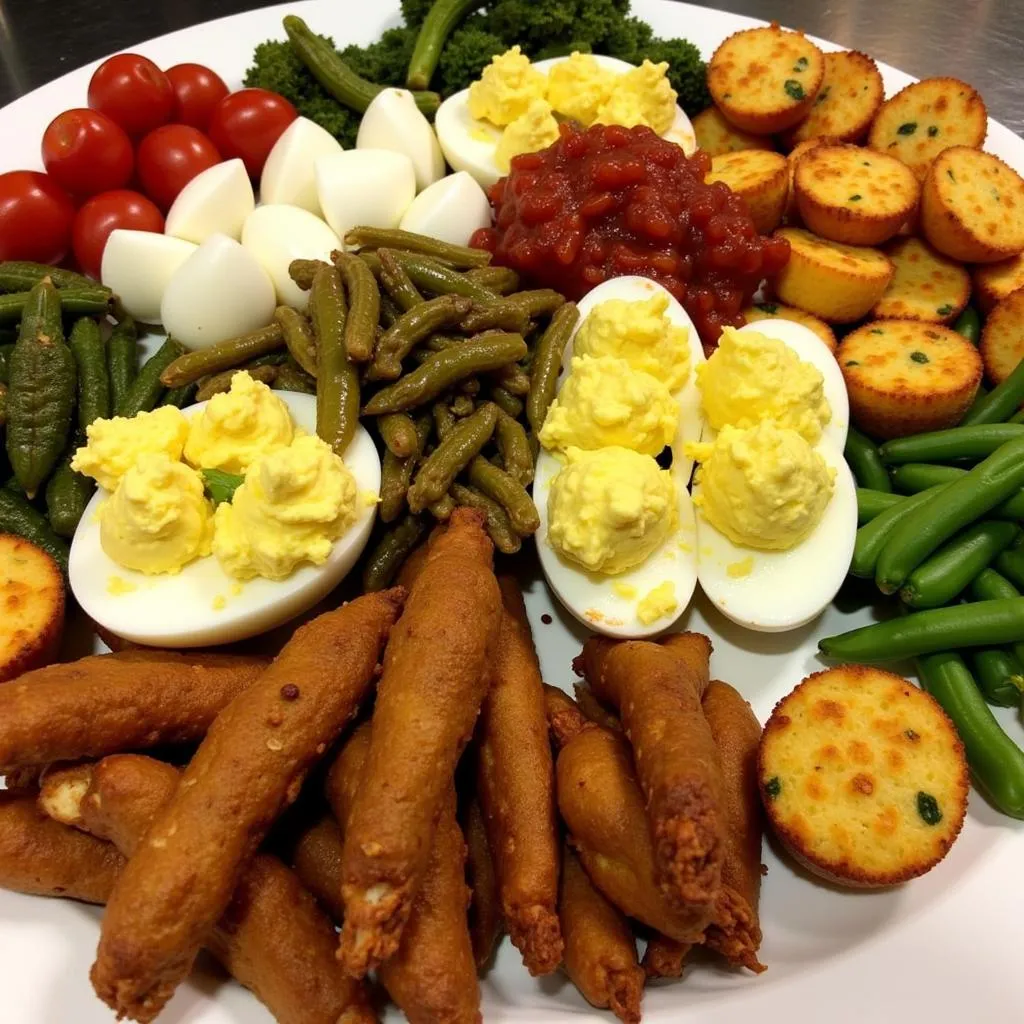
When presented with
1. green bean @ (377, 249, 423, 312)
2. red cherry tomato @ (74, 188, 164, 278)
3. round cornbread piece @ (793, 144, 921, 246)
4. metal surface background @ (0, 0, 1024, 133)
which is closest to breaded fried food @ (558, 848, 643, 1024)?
green bean @ (377, 249, 423, 312)

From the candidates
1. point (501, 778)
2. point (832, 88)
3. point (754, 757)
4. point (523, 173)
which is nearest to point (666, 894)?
point (501, 778)

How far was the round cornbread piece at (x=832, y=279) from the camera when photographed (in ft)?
10.0

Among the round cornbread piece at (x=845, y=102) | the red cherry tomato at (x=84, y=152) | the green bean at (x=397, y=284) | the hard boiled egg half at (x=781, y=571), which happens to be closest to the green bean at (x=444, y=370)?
the green bean at (x=397, y=284)

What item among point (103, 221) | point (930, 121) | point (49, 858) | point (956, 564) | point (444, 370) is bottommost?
point (956, 564)

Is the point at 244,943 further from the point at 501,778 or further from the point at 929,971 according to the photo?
the point at 929,971

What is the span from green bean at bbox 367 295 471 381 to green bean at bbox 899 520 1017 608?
1.60m

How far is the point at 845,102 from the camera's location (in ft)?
12.1

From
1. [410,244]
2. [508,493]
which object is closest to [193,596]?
[508,493]

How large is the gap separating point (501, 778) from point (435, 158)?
104 inches

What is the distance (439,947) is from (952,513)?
1821 mm

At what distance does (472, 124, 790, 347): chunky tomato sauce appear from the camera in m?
2.96

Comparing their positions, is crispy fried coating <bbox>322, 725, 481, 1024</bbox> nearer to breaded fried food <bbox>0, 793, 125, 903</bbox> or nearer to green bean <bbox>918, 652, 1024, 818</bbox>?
breaded fried food <bbox>0, 793, 125, 903</bbox>

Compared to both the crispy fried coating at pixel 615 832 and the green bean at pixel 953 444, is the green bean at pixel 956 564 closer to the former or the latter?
the green bean at pixel 953 444

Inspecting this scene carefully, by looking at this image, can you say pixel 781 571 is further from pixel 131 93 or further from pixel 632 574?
pixel 131 93
